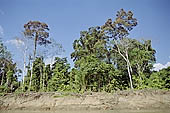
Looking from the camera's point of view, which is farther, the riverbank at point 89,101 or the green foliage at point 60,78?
the green foliage at point 60,78

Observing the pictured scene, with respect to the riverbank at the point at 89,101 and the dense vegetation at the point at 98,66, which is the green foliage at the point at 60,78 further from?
the riverbank at the point at 89,101

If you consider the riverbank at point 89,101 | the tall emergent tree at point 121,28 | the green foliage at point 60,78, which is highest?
the tall emergent tree at point 121,28

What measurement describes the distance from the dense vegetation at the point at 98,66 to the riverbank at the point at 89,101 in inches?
142

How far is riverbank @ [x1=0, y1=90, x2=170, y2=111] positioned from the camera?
13.2 meters

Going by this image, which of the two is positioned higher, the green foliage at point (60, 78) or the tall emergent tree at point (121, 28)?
the tall emergent tree at point (121, 28)

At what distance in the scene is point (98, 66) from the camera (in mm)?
18234

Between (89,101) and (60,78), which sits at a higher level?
(60,78)

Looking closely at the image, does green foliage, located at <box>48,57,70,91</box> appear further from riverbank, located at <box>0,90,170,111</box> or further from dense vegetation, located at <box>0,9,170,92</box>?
riverbank, located at <box>0,90,170,111</box>

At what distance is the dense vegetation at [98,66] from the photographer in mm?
18266

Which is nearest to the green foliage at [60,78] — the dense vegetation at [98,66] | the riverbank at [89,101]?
the dense vegetation at [98,66]

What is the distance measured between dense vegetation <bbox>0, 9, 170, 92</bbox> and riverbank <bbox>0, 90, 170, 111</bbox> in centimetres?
362

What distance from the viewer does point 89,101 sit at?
44.6 feet

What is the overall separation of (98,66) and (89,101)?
5.66m

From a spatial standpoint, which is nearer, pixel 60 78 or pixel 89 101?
pixel 89 101
